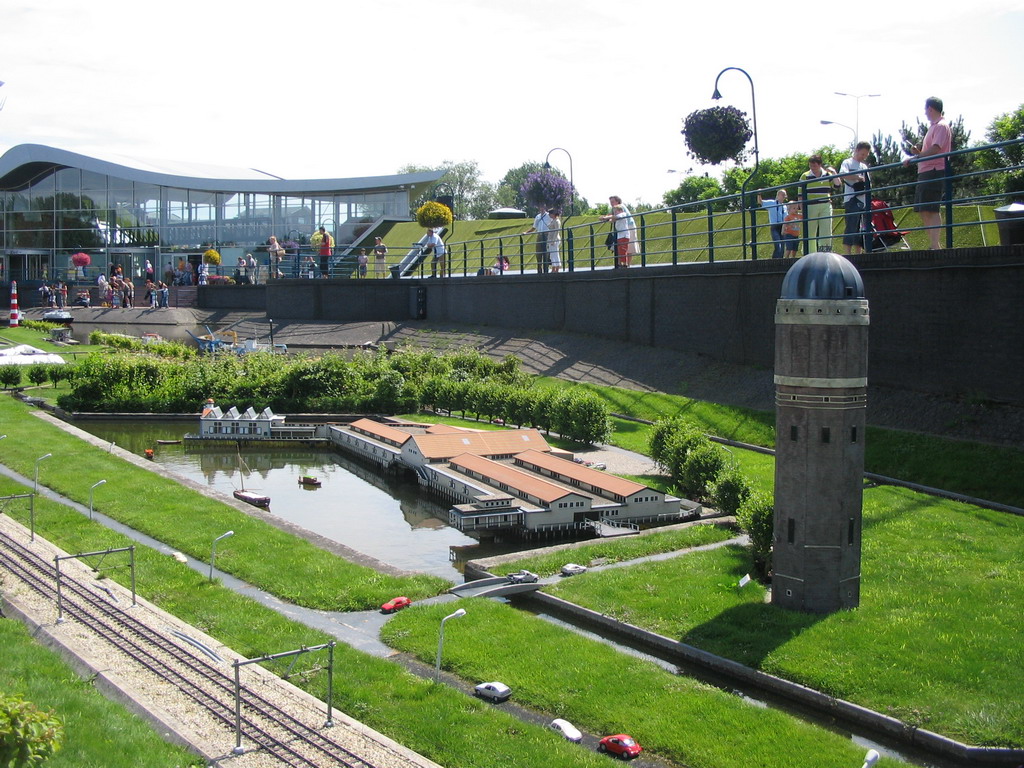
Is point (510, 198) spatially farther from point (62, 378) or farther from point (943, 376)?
point (943, 376)

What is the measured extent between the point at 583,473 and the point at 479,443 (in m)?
3.02

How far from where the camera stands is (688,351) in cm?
2258

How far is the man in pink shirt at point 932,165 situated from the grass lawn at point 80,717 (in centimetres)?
1215

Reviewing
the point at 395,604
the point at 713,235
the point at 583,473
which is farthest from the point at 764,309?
the point at 395,604

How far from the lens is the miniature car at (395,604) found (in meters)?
10.9

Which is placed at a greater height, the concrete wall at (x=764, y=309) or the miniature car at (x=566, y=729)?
the concrete wall at (x=764, y=309)

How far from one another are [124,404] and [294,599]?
16.2 meters

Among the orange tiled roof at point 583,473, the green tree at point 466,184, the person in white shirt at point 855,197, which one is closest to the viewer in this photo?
the orange tiled roof at point 583,473

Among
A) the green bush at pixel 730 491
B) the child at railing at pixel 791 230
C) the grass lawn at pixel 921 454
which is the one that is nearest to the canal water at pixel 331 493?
the green bush at pixel 730 491

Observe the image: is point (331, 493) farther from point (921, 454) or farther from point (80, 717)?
point (80, 717)

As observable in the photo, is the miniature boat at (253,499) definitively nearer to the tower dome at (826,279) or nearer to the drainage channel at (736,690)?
the drainage channel at (736,690)

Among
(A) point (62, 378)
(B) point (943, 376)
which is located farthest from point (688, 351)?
(A) point (62, 378)

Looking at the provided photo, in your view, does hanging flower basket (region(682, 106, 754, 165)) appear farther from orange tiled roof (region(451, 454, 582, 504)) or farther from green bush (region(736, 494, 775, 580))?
green bush (region(736, 494, 775, 580))

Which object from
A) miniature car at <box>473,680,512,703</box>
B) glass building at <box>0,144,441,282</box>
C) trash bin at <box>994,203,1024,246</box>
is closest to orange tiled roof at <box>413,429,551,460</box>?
trash bin at <box>994,203,1024,246</box>
